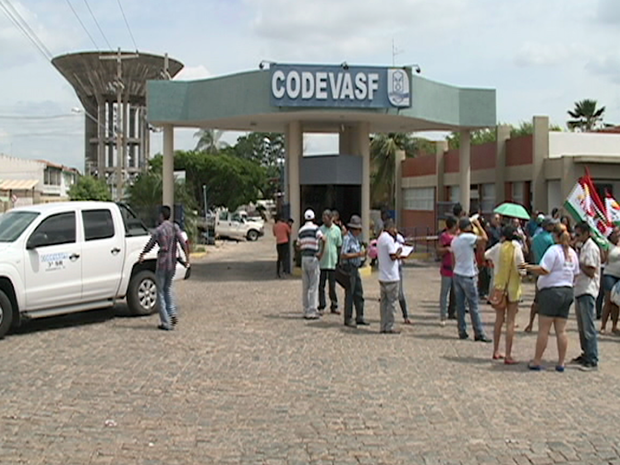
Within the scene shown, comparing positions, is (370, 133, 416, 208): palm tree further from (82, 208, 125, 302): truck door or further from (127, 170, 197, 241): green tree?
(82, 208, 125, 302): truck door

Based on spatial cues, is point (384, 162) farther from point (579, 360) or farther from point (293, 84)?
point (579, 360)

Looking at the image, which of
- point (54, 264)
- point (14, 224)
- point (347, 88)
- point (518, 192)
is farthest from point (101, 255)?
point (518, 192)

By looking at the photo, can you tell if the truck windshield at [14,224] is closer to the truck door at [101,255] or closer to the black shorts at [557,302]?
the truck door at [101,255]

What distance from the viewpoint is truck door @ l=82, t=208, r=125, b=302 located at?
39.2 feet

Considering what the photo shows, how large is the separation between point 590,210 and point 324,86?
8218 mm

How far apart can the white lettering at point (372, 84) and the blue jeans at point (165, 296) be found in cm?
845

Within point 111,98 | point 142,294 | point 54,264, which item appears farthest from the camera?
point 111,98

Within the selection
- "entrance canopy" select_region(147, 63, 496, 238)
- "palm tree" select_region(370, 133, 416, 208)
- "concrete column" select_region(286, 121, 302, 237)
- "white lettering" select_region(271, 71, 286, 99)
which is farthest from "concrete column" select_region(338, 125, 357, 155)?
"palm tree" select_region(370, 133, 416, 208)

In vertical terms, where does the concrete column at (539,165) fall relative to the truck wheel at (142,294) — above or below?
above

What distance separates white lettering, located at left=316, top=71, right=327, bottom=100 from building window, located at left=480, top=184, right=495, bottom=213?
10561mm

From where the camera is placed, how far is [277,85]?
18.0 meters

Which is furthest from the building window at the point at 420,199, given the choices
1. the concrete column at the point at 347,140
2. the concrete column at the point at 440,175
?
the concrete column at the point at 347,140

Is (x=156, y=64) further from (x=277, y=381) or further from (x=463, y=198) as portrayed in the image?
(x=277, y=381)

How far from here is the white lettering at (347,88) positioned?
18.0 meters
